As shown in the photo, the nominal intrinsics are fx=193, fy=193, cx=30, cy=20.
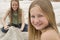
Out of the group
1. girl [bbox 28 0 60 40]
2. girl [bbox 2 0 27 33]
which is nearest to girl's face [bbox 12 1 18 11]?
girl [bbox 2 0 27 33]

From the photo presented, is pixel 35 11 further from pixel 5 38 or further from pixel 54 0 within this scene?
pixel 54 0

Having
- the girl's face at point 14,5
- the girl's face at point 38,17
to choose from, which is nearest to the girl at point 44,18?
the girl's face at point 38,17

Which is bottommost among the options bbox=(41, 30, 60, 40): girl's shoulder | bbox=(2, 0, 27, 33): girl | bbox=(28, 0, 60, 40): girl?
bbox=(2, 0, 27, 33): girl

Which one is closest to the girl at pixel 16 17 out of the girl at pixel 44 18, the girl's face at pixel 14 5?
the girl's face at pixel 14 5

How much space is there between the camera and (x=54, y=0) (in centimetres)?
369

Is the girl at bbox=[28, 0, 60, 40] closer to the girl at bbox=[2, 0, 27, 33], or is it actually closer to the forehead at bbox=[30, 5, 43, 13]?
the forehead at bbox=[30, 5, 43, 13]

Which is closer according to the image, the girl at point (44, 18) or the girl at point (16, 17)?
the girl at point (44, 18)

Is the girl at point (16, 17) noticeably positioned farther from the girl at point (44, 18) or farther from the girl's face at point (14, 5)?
the girl at point (44, 18)

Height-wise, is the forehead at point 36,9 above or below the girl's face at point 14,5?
above

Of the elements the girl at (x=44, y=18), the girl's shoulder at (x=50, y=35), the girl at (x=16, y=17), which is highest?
the girl at (x=44, y=18)

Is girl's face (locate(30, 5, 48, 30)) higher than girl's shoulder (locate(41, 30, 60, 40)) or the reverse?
higher

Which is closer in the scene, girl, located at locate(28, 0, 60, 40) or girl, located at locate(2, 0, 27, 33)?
girl, located at locate(28, 0, 60, 40)

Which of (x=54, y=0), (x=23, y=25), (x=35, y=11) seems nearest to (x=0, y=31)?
(x=23, y=25)

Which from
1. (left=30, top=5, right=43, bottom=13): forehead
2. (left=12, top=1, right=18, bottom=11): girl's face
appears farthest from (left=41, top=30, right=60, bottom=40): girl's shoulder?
(left=12, top=1, right=18, bottom=11): girl's face
